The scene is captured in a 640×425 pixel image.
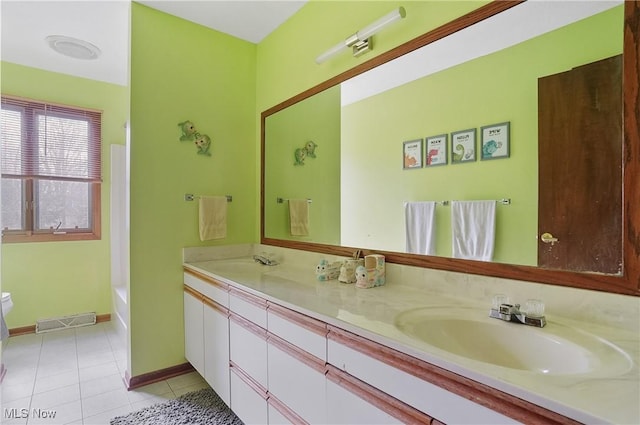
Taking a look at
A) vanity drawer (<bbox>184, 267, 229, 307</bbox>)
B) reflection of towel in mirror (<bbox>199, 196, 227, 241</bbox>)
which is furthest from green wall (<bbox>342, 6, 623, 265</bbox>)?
reflection of towel in mirror (<bbox>199, 196, 227, 241</bbox>)

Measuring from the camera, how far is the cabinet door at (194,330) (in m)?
2.06

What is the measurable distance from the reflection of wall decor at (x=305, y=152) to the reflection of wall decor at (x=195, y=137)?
2.26 feet

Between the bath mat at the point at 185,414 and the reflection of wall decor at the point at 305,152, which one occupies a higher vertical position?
the reflection of wall decor at the point at 305,152

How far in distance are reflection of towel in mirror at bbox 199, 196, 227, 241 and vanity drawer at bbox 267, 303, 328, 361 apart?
1.16m

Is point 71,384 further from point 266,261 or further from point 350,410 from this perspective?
point 350,410

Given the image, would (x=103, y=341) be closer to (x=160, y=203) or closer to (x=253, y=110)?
(x=160, y=203)

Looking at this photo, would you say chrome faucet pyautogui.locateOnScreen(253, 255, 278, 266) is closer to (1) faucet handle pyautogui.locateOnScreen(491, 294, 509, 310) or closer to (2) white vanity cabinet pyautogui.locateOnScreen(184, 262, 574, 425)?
(2) white vanity cabinet pyautogui.locateOnScreen(184, 262, 574, 425)

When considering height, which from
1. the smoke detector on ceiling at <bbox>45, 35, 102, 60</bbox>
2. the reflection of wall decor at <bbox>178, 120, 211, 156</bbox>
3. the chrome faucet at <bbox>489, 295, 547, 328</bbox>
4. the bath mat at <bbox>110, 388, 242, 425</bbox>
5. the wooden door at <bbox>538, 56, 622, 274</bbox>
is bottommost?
the bath mat at <bbox>110, 388, 242, 425</bbox>

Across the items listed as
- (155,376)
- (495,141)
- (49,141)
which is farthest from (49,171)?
(495,141)

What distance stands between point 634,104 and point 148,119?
2.45 m

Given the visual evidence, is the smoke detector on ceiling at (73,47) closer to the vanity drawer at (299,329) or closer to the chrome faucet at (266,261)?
the chrome faucet at (266,261)

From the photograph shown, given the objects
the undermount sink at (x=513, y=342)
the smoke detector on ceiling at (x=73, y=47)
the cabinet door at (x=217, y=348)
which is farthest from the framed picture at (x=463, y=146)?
the smoke detector on ceiling at (x=73, y=47)

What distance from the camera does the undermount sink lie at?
787mm

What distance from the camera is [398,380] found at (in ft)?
2.82
